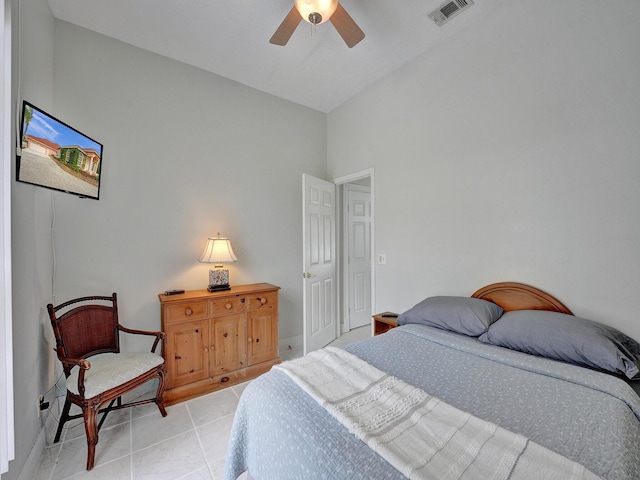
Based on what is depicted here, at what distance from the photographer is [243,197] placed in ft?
9.88

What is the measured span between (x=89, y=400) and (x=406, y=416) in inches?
74.2

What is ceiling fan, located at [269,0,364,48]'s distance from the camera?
5.33 ft

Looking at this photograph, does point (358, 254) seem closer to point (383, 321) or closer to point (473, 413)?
point (383, 321)

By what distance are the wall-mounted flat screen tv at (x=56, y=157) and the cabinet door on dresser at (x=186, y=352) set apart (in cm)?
126

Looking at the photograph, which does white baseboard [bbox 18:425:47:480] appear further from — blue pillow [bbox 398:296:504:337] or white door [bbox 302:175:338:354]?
blue pillow [bbox 398:296:504:337]

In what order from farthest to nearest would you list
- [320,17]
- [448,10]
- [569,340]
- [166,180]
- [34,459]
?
[166,180] < [448,10] < [320,17] < [34,459] < [569,340]

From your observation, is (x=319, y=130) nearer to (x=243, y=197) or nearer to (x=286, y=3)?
(x=243, y=197)

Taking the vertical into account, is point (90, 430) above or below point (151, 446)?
above

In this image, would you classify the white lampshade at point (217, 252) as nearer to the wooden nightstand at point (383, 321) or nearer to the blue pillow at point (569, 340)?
the wooden nightstand at point (383, 321)

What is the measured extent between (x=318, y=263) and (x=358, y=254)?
1085mm

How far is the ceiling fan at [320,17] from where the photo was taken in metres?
1.62

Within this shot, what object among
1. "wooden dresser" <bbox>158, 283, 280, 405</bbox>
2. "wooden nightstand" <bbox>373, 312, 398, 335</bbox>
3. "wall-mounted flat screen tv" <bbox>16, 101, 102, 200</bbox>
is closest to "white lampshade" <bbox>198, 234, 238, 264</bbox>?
"wooden dresser" <bbox>158, 283, 280, 405</bbox>

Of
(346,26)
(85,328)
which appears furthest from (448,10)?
(85,328)

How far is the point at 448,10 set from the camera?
2.03 meters
